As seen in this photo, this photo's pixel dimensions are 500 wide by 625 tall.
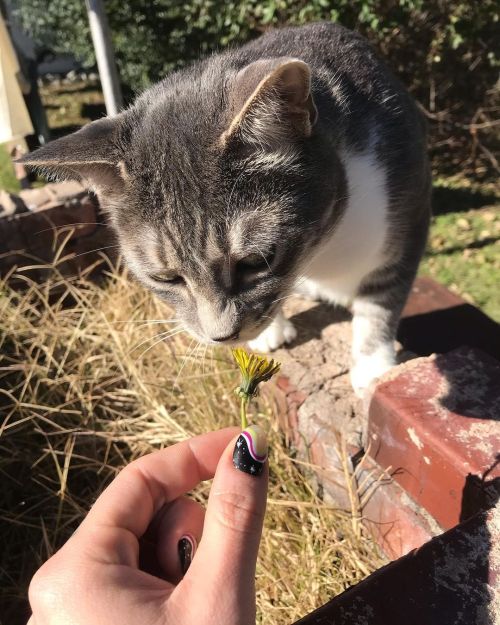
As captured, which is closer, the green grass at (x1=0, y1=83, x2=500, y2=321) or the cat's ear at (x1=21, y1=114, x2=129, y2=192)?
the cat's ear at (x1=21, y1=114, x2=129, y2=192)

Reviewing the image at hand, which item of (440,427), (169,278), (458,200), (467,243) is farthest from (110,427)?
(458,200)

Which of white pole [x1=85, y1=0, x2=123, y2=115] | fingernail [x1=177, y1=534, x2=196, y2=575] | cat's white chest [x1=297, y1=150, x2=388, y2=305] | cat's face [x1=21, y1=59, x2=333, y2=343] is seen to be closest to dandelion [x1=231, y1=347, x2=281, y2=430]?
fingernail [x1=177, y1=534, x2=196, y2=575]

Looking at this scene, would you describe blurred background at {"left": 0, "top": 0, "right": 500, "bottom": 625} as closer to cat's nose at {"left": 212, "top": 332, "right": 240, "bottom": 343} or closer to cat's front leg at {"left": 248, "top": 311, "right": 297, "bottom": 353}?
cat's front leg at {"left": 248, "top": 311, "right": 297, "bottom": 353}

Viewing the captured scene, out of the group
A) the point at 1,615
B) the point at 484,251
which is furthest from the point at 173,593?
the point at 484,251

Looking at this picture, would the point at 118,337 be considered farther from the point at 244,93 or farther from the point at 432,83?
the point at 432,83

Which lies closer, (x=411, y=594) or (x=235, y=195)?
(x=411, y=594)

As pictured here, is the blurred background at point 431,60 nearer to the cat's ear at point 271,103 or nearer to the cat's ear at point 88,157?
the cat's ear at point 271,103

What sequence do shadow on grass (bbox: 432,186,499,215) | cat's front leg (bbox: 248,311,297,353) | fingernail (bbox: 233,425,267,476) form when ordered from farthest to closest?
shadow on grass (bbox: 432,186,499,215) → cat's front leg (bbox: 248,311,297,353) → fingernail (bbox: 233,425,267,476)

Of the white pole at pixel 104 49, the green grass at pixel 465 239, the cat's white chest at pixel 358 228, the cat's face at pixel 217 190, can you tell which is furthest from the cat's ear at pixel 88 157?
the green grass at pixel 465 239
